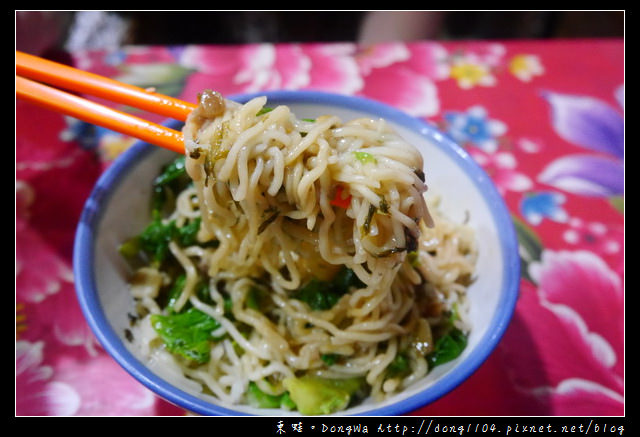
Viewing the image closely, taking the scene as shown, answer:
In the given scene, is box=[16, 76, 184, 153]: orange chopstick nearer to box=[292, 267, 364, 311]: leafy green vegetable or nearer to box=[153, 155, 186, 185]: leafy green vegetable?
box=[153, 155, 186, 185]: leafy green vegetable

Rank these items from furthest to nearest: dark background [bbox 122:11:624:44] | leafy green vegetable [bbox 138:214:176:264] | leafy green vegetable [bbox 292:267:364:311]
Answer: dark background [bbox 122:11:624:44] < leafy green vegetable [bbox 138:214:176:264] < leafy green vegetable [bbox 292:267:364:311]

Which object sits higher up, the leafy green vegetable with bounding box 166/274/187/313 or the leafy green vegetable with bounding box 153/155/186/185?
the leafy green vegetable with bounding box 153/155/186/185

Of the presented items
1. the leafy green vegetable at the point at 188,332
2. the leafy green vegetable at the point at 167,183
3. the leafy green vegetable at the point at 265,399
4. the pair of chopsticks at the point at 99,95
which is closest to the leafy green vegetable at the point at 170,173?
the leafy green vegetable at the point at 167,183

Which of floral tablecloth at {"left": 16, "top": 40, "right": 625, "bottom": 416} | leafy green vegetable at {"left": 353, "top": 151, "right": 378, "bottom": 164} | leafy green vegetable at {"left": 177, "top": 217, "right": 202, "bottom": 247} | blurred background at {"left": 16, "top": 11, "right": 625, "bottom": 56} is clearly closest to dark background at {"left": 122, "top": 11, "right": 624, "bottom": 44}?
blurred background at {"left": 16, "top": 11, "right": 625, "bottom": 56}

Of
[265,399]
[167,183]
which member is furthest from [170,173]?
[265,399]

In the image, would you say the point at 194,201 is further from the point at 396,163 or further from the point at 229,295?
the point at 396,163

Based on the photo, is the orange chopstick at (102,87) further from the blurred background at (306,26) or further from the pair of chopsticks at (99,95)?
the blurred background at (306,26)

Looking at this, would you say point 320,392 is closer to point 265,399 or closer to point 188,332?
point 265,399
